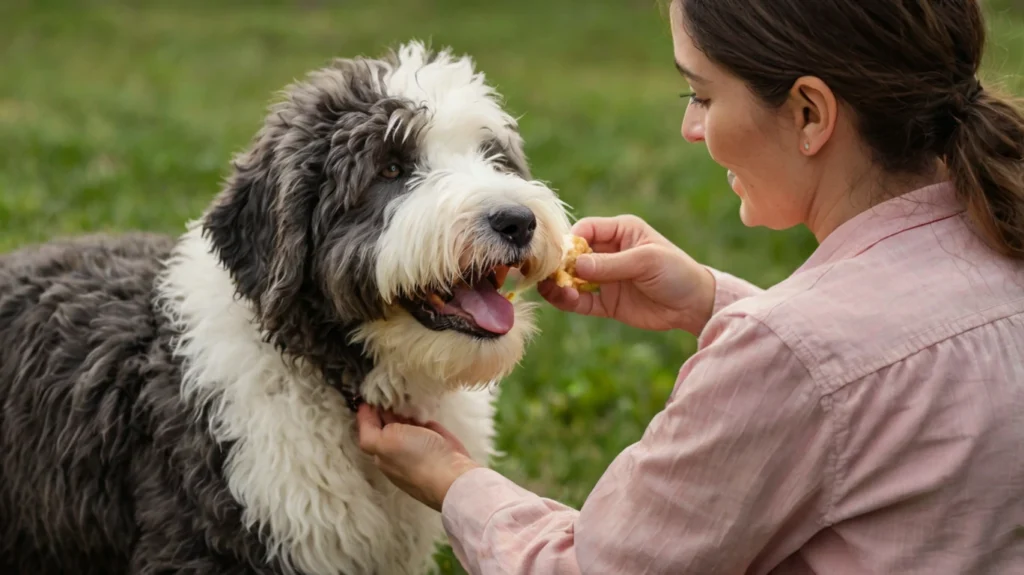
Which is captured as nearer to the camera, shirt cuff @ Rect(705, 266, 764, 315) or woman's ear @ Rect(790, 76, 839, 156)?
woman's ear @ Rect(790, 76, 839, 156)

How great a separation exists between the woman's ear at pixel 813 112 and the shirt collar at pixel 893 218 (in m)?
0.18

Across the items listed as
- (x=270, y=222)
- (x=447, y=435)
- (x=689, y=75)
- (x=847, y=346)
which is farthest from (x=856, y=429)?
(x=270, y=222)

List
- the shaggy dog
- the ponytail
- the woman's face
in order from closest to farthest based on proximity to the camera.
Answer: the ponytail → the woman's face → the shaggy dog

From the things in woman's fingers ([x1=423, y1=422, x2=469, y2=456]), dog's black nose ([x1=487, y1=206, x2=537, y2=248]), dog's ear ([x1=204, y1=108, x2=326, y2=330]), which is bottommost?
woman's fingers ([x1=423, y1=422, x2=469, y2=456])

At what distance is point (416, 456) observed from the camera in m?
2.72

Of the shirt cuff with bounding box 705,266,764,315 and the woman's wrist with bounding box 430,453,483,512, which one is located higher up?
the shirt cuff with bounding box 705,266,764,315

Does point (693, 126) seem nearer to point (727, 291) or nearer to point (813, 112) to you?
point (813, 112)

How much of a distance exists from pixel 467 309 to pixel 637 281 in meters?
0.61

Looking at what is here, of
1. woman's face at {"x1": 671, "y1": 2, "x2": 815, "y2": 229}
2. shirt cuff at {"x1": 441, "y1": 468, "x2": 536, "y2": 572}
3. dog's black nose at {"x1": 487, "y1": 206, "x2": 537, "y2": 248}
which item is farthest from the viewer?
dog's black nose at {"x1": 487, "y1": 206, "x2": 537, "y2": 248}

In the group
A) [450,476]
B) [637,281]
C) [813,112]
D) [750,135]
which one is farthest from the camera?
[637,281]

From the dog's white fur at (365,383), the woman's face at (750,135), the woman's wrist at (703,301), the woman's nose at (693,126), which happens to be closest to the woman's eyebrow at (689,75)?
the woman's face at (750,135)

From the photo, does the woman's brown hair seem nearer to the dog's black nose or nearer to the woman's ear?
the woman's ear

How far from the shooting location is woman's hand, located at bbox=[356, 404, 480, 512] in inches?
106

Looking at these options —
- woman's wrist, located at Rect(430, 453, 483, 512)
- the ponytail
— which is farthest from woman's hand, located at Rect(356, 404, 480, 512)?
the ponytail
